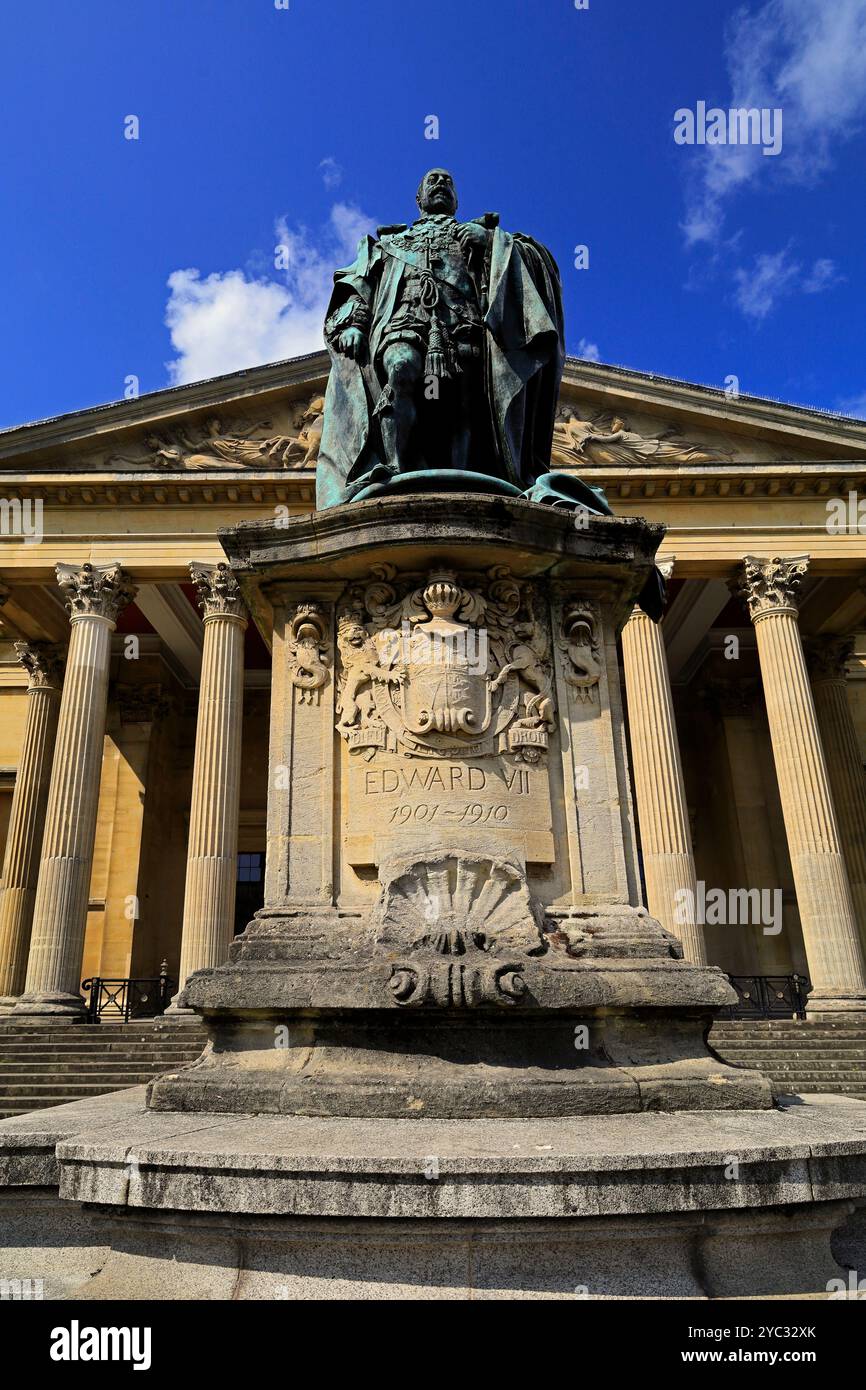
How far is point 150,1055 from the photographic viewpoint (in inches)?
630

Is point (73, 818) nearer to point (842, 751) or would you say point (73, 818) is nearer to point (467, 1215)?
point (467, 1215)

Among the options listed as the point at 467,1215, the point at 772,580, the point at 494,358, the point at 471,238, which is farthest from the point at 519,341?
the point at 772,580

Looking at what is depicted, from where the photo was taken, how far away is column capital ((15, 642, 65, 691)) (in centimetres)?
2739

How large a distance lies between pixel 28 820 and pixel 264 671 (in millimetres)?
9665

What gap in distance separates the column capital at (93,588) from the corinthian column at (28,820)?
4.35 metres

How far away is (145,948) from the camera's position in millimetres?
28656

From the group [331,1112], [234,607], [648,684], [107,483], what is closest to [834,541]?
[648,684]

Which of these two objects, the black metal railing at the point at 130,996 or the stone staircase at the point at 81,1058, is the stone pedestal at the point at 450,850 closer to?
the stone staircase at the point at 81,1058

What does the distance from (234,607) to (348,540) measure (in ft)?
61.5

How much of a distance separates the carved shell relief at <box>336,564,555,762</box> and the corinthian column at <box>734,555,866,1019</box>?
17969 millimetres

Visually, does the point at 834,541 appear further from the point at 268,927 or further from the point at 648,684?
the point at 268,927

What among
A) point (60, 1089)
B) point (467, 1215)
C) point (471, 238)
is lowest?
point (467, 1215)
